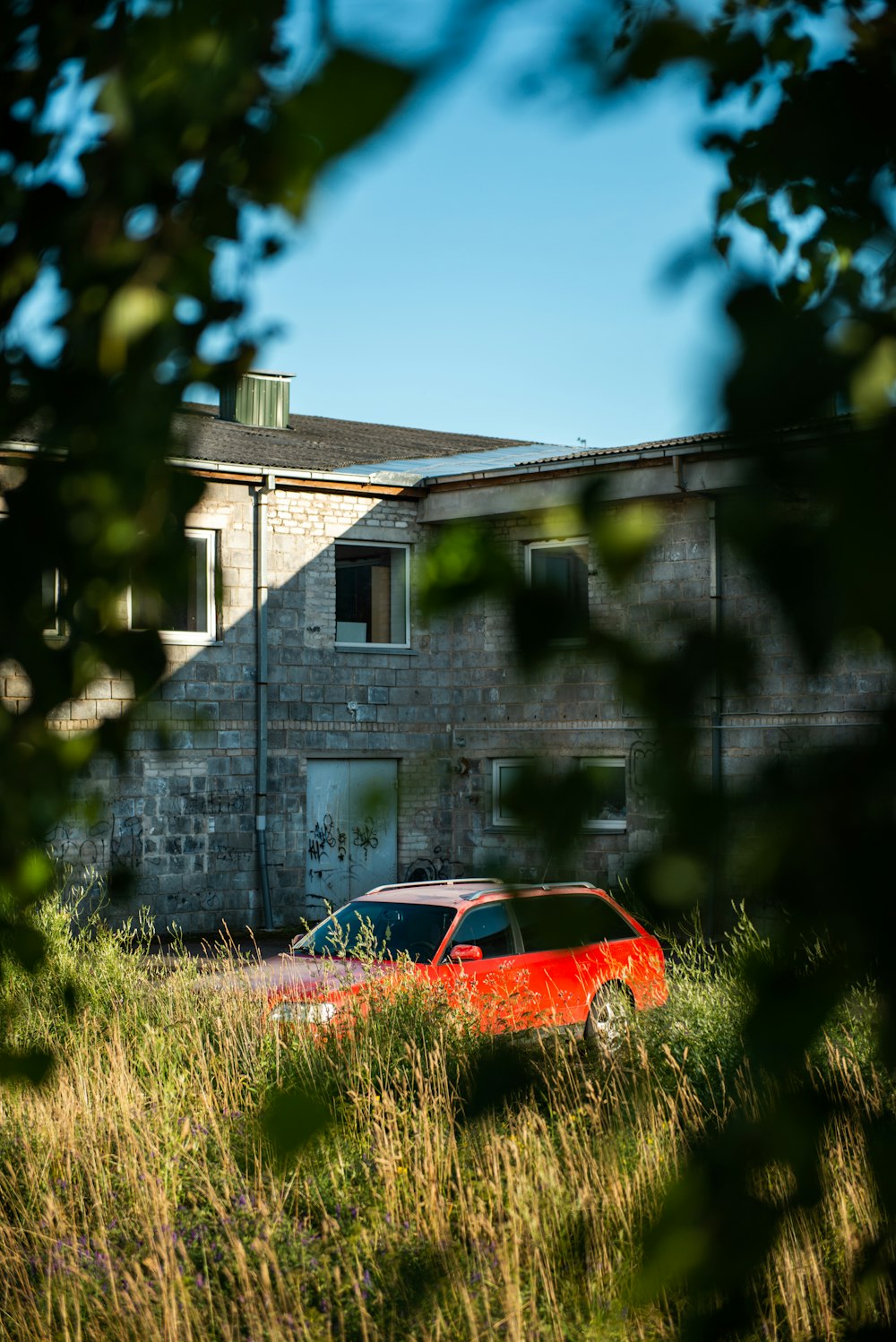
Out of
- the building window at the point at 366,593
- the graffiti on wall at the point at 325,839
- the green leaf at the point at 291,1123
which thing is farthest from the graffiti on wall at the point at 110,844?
the green leaf at the point at 291,1123

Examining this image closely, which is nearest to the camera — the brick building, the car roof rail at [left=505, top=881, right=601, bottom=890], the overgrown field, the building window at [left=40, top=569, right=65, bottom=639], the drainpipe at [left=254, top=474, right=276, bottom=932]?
the car roof rail at [left=505, top=881, right=601, bottom=890]

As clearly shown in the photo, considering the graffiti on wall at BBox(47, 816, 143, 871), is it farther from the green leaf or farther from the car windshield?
the green leaf

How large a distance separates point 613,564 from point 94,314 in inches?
30.0

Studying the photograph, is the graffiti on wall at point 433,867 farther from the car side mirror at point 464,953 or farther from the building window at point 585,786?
the building window at point 585,786

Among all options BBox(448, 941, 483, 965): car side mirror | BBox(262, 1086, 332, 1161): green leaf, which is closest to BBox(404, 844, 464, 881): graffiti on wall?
BBox(448, 941, 483, 965): car side mirror

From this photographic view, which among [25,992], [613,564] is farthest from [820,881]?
[25,992]

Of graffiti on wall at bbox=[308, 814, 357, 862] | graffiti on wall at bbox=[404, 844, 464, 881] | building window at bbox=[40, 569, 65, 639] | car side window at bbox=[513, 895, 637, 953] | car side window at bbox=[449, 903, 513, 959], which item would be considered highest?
building window at bbox=[40, 569, 65, 639]

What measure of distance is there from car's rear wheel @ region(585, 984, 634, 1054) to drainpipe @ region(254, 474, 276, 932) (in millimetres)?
11333

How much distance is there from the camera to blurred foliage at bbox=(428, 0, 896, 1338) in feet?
3.15

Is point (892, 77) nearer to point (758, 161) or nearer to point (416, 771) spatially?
point (758, 161)

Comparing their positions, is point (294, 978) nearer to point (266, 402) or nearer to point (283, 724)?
point (283, 724)

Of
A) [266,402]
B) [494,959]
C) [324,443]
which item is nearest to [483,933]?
[494,959]

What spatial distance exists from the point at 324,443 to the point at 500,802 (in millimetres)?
21442

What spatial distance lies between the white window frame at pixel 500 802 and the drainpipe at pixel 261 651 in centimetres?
1752
